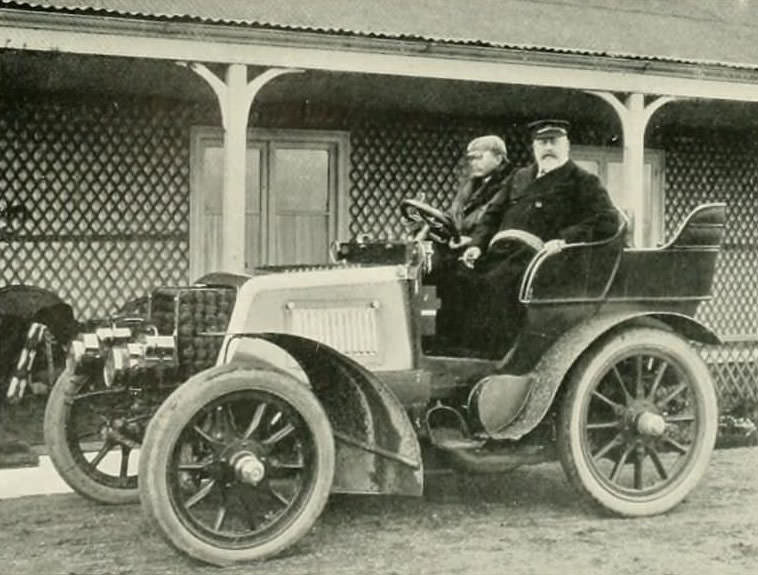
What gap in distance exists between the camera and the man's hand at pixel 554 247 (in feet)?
19.1

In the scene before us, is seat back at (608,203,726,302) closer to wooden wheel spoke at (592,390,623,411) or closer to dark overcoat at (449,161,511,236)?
wooden wheel spoke at (592,390,623,411)

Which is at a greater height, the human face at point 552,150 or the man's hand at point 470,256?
the human face at point 552,150

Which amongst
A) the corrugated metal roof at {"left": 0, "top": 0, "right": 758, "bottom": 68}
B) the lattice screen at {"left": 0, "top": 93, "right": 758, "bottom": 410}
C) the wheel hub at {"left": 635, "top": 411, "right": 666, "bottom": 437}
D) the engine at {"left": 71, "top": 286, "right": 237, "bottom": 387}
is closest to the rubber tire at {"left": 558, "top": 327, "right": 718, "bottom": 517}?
the wheel hub at {"left": 635, "top": 411, "right": 666, "bottom": 437}

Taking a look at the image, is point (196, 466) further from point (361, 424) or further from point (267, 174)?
point (267, 174)

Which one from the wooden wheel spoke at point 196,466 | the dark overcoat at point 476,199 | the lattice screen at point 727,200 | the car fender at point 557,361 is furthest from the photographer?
the lattice screen at point 727,200

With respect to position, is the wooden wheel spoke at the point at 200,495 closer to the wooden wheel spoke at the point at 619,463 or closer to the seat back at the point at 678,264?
the wooden wheel spoke at the point at 619,463

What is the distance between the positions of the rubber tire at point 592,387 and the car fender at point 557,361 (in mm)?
72

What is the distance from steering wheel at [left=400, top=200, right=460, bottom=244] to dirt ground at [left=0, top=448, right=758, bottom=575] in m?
1.38

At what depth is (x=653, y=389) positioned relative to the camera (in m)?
6.11

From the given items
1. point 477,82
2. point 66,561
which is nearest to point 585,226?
point 66,561

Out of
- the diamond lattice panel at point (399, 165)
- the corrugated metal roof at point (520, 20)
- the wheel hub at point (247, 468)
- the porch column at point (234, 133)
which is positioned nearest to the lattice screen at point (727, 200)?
the corrugated metal roof at point (520, 20)

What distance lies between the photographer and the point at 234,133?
8617mm

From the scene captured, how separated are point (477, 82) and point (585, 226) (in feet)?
13.2

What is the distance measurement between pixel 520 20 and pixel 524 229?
5.42 meters
